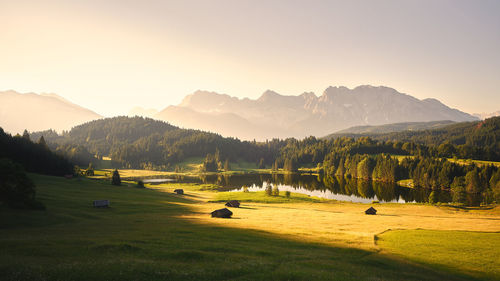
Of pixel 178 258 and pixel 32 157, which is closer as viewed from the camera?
pixel 178 258

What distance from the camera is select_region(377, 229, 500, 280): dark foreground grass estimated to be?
32.6 m

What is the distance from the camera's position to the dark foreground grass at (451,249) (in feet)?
107

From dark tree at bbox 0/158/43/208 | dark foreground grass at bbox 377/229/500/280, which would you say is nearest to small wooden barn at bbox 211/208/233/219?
dark foreground grass at bbox 377/229/500/280

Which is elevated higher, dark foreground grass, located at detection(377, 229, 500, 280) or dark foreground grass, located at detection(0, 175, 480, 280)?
dark foreground grass, located at detection(0, 175, 480, 280)

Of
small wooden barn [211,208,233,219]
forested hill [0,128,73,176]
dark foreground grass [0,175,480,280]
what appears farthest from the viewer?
forested hill [0,128,73,176]

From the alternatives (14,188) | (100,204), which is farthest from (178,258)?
(100,204)

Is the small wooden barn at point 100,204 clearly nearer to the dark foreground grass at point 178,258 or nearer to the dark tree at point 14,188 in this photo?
the dark tree at point 14,188

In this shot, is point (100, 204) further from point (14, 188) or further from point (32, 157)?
point (32, 157)

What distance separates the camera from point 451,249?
132 ft

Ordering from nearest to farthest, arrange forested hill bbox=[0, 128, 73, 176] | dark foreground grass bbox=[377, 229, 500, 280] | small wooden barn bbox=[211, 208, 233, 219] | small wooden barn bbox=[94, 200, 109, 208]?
1. dark foreground grass bbox=[377, 229, 500, 280]
2. small wooden barn bbox=[94, 200, 109, 208]
3. small wooden barn bbox=[211, 208, 233, 219]
4. forested hill bbox=[0, 128, 73, 176]

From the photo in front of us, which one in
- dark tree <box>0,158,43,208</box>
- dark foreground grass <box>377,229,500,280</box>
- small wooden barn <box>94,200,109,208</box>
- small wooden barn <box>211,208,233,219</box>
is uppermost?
dark tree <box>0,158,43,208</box>

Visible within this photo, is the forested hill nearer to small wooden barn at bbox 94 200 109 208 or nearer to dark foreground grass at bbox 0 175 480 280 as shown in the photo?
small wooden barn at bbox 94 200 109 208

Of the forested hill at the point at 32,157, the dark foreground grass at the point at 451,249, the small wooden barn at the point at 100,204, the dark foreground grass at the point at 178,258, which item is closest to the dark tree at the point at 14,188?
the dark foreground grass at the point at 178,258

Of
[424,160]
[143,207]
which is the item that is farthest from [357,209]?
[424,160]
